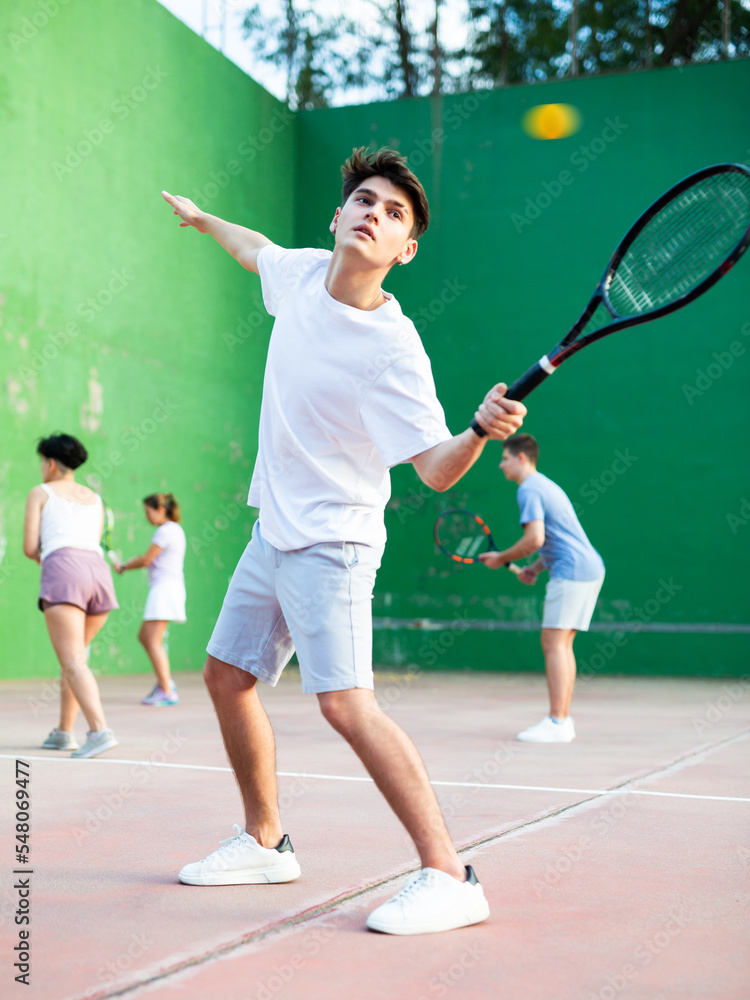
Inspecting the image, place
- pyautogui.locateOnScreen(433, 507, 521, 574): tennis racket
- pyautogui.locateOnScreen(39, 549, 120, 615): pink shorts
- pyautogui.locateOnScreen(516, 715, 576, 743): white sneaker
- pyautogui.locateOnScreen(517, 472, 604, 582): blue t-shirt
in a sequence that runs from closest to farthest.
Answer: pyautogui.locateOnScreen(39, 549, 120, 615): pink shorts, pyautogui.locateOnScreen(516, 715, 576, 743): white sneaker, pyautogui.locateOnScreen(517, 472, 604, 582): blue t-shirt, pyautogui.locateOnScreen(433, 507, 521, 574): tennis racket

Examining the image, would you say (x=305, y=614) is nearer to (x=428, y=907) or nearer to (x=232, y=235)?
(x=428, y=907)

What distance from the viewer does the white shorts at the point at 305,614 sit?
233cm

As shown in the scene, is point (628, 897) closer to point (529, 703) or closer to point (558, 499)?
point (558, 499)

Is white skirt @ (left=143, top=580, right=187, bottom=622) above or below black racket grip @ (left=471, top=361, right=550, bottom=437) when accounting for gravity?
below

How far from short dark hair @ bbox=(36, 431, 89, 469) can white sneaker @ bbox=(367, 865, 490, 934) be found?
10.8ft

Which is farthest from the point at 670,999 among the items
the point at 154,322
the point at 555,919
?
the point at 154,322

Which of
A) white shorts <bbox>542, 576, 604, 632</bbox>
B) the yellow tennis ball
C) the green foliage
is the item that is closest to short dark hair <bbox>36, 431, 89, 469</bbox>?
white shorts <bbox>542, 576, 604, 632</bbox>

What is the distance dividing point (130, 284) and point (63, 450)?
5424mm

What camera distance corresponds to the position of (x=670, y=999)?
6.07 ft

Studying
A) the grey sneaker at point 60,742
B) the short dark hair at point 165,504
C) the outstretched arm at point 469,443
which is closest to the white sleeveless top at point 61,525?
the grey sneaker at point 60,742

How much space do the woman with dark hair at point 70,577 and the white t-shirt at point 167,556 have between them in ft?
7.89

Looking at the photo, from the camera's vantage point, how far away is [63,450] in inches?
199

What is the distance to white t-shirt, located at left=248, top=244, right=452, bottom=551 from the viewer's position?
2.32 m

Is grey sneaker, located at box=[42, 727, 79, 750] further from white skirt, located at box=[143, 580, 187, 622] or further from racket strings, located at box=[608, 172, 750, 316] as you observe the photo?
racket strings, located at box=[608, 172, 750, 316]
